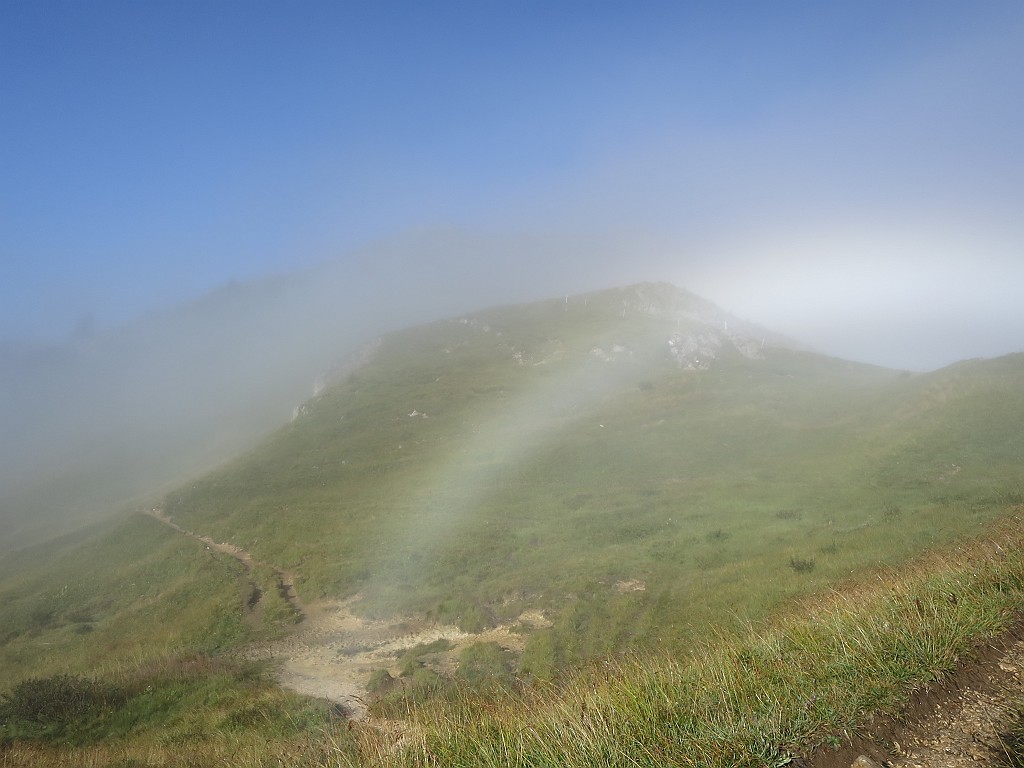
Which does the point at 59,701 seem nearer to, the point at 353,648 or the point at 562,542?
the point at 353,648

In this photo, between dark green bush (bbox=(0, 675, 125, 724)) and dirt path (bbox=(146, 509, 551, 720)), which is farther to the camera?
dirt path (bbox=(146, 509, 551, 720))

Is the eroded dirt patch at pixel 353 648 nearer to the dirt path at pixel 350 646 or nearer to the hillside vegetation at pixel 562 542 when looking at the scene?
the dirt path at pixel 350 646

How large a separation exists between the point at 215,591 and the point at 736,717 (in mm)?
39312

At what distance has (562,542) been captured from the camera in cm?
3669

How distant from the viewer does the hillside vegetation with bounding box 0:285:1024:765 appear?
24.3 ft

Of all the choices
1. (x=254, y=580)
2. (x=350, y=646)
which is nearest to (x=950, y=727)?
(x=350, y=646)

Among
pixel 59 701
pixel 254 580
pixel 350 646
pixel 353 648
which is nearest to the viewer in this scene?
pixel 59 701

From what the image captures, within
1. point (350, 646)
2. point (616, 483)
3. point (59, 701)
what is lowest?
point (616, 483)

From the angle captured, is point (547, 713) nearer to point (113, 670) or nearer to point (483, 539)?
point (113, 670)

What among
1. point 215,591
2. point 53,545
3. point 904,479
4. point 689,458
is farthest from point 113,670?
point 53,545

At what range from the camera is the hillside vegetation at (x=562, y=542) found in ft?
24.3

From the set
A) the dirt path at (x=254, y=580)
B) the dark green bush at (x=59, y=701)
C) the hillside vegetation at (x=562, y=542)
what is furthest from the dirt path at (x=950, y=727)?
the dirt path at (x=254, y=580)

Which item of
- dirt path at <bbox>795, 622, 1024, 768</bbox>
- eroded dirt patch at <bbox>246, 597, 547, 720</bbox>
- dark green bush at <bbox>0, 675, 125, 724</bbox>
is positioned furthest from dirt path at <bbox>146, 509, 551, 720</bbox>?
dirt path at <bbox>795, 622, 1024, 768</bbox>

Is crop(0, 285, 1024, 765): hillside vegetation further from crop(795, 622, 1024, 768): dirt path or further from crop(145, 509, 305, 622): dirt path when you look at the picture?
crop(145, 509, 305, 622): dirt path
